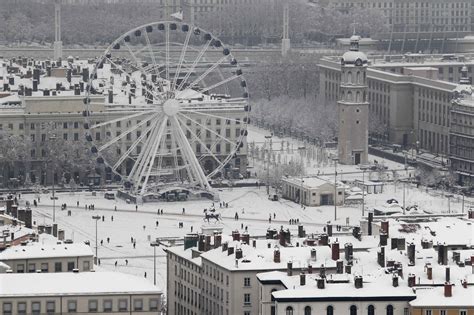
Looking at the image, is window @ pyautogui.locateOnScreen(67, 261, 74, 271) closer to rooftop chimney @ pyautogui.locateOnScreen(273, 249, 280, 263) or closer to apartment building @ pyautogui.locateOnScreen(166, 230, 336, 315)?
apartment building @ pyautogui.locateOnScreen(166, 230, 336, 315)

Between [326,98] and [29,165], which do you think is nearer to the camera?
[29,165]

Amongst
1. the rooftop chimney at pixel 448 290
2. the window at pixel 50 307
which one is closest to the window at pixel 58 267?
the window at pixel 50 307

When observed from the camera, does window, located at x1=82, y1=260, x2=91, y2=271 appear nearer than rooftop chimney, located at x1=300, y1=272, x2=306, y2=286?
No

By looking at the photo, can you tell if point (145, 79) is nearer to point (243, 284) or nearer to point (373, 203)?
point (373, 203)

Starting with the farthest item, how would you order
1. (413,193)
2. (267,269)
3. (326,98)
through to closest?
(326,98), (413,193), (267,269)

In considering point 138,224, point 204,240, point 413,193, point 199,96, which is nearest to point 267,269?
point 204,240

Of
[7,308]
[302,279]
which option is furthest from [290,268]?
[7,308]

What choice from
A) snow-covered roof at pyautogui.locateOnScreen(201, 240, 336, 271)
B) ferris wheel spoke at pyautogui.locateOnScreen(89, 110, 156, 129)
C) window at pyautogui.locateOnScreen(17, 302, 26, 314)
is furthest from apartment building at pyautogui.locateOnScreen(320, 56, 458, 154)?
window at pyautogui.locateOnScreen(17, 302, 26, 314)

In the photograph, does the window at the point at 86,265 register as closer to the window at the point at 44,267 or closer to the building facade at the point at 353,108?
the window at the point at 44,267
